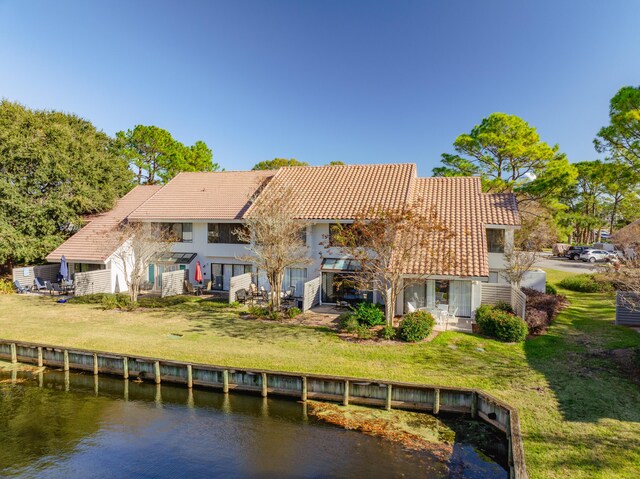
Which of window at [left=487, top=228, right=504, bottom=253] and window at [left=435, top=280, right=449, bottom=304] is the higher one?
window at [left=487, top=228, right=504, bottom=253]

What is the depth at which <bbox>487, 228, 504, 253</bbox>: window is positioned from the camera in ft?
92.3

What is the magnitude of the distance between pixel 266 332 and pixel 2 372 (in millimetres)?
12370

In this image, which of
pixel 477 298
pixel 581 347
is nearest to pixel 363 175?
pixel 477 298

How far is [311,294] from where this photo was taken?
27.0 meters

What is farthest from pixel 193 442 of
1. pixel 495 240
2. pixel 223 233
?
pixel 495 240

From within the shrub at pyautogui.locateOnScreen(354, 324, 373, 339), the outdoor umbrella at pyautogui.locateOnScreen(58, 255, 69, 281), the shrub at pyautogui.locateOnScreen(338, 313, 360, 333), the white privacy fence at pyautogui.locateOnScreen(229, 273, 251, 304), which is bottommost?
the shrub at pyautogui.locateOnScreen(354, 324, 373, 339)

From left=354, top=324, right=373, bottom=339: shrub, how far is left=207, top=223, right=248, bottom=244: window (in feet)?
47.9

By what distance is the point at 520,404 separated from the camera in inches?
533

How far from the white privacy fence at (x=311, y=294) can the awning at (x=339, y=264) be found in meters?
1.24

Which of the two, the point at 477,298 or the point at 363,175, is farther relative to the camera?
the point at 363,175

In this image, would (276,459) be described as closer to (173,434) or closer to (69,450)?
(173,434)

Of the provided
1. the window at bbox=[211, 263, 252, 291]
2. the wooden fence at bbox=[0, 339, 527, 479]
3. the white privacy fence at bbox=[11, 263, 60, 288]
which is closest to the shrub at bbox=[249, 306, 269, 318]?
the window at bbox=[211, 263, 252, 291]

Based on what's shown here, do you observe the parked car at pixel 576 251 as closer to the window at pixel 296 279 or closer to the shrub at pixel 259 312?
the window at pixel 296 279

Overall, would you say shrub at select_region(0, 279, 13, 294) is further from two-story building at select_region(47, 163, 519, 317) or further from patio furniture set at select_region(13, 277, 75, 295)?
two-story building at select_region(47, 163, 519, 317)
